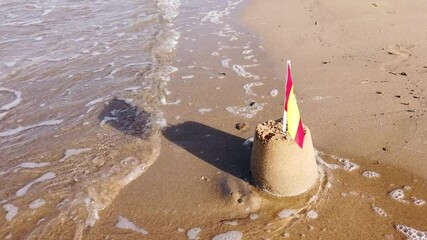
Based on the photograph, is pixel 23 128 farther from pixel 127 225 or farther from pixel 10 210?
pixel 127 225

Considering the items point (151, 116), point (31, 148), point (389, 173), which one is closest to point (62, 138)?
point (31, 148)

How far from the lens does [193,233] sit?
3.50m

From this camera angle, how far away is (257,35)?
326 inches

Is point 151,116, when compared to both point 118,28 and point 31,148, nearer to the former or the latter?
point 31,148

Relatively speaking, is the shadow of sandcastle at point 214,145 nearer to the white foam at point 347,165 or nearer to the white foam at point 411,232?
the white foam at point 347,165

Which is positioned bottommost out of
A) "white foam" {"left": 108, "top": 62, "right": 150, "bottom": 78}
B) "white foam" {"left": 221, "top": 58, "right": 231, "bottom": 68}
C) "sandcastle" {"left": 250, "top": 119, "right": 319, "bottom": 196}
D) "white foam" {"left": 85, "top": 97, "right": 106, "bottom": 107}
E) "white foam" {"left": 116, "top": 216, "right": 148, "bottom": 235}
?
"white foam" {"left": 108, "top": 62, "right": 150, "bottom": 78}

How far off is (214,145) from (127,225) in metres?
1.46

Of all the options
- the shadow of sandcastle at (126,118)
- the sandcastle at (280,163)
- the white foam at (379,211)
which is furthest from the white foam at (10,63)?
the white foam at (379,211)

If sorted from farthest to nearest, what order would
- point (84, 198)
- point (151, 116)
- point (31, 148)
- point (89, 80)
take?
1. point (89, 80)
2. point (151, 116)
3. point (31, 148)
4. point (84, 198)

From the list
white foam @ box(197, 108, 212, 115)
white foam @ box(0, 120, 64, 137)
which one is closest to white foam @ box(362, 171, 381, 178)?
white foam @ box(197, 108, 212, 115)

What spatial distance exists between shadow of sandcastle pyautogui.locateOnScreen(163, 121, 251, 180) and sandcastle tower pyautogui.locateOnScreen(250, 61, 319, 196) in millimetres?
328

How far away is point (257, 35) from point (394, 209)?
209 inches

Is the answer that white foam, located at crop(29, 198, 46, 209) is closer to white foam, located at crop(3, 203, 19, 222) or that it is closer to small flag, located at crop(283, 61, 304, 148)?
white foam, located at crop(3, 203, 19, 222)

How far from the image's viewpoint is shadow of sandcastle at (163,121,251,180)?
4289mm
